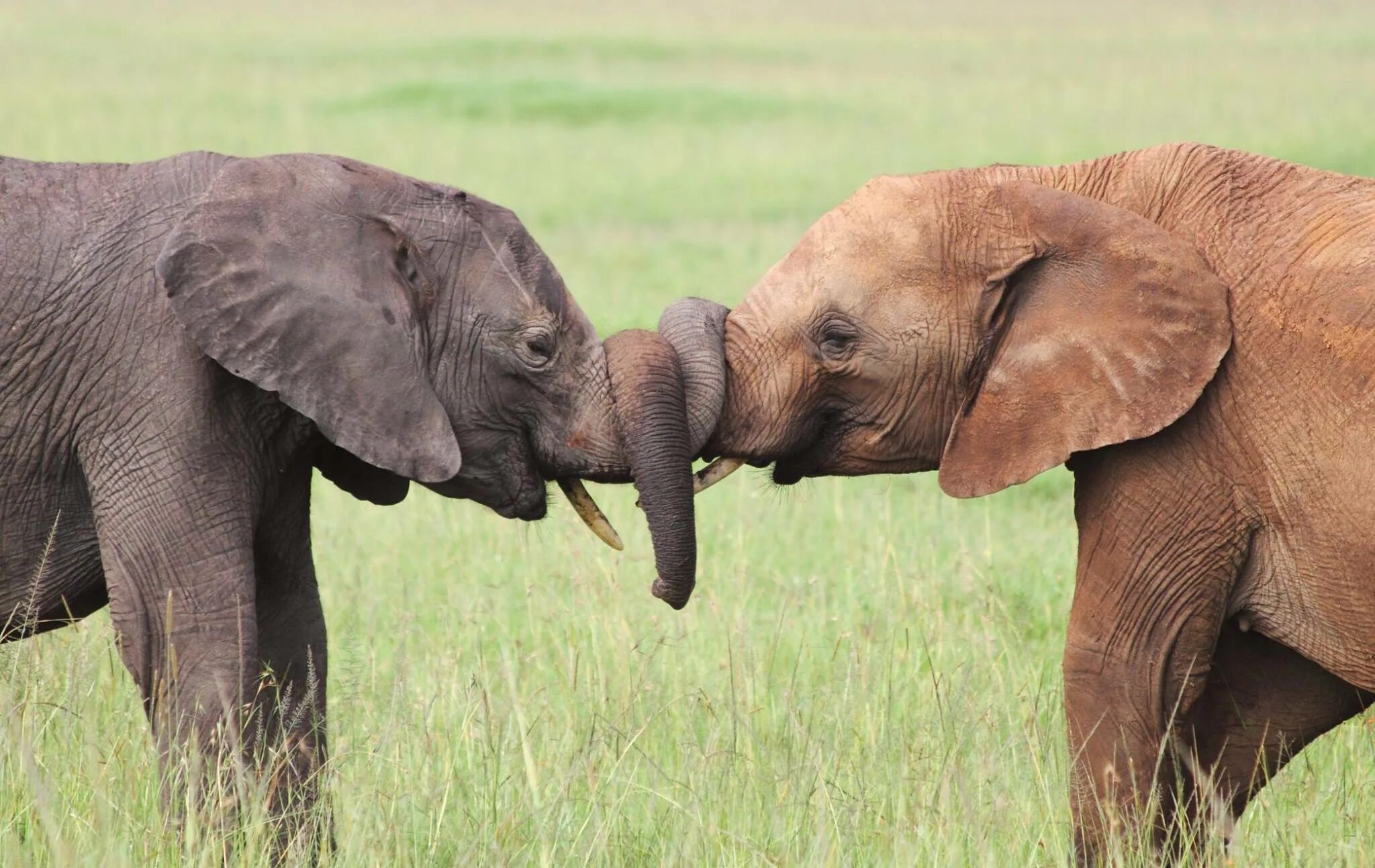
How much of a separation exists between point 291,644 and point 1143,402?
7.42 ft

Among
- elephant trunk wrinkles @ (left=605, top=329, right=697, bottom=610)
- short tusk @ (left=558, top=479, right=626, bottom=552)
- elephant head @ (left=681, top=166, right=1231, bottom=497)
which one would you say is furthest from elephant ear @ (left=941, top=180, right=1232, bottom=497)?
short tusk @ (left=558, top=479, right=626, bottom=552)

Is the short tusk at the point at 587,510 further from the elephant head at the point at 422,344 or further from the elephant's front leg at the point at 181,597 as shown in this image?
the elephant's front leg at the point at 181,597

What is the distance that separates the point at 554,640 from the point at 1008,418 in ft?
6.74

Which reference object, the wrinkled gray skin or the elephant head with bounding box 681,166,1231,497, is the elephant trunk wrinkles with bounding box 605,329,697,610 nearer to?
the wrinkled gray skin

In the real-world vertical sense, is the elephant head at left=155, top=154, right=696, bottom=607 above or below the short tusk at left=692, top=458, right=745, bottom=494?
above

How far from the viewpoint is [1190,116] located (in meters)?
21.8

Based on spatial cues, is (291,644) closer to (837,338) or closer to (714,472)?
(714,472)

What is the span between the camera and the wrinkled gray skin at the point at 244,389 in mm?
4215

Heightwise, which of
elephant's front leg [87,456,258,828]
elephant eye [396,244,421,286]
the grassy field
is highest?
elephant eye [396,244,421,286]

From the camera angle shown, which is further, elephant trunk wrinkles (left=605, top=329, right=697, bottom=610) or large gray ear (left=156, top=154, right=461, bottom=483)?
elephant trunk wrinkles (left=605, top=329, right=697, bottom=610)

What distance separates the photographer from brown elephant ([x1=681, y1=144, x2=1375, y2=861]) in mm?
4195

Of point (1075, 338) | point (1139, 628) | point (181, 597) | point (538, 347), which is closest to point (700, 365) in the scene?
point (538, 347)

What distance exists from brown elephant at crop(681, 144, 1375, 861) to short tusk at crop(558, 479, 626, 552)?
0.37 m

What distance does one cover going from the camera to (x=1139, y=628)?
4.33 meters
